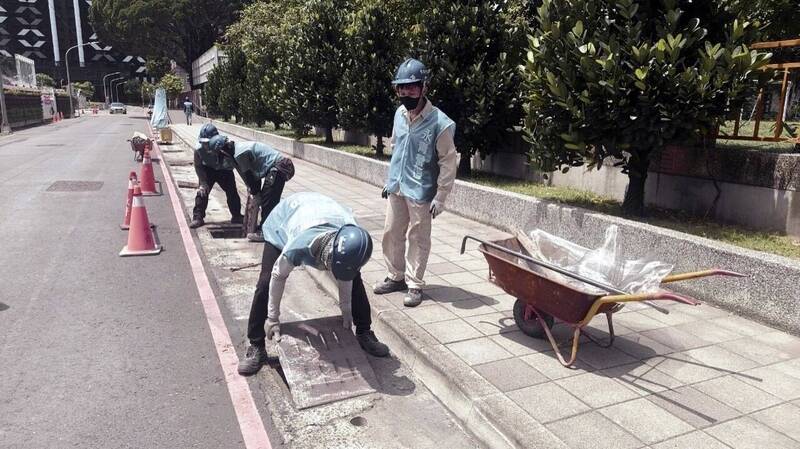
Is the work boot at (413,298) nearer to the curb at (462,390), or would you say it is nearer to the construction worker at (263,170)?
the curb at (462,390)

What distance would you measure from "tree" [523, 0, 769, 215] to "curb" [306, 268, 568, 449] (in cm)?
326

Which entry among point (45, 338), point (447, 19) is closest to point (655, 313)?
point (45, 338)

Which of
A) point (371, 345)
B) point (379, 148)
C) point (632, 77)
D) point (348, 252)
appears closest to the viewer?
point (348, 252)

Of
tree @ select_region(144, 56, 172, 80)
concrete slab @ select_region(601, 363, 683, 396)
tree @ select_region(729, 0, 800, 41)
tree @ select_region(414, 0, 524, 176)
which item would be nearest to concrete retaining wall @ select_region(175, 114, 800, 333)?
concrete slab @ select_region(601, 363, 683, 396)

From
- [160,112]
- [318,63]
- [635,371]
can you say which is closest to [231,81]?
[160,112]

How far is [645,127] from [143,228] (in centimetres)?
624

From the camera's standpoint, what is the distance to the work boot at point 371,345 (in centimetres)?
423

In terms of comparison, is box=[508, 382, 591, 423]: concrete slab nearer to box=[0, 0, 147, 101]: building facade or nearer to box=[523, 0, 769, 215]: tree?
box=[523, 0, 769, 215]: tree

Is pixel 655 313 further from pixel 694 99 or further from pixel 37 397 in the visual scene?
pixel 37 397

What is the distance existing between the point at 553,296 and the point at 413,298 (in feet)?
5.31

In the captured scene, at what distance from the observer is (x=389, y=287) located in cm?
538

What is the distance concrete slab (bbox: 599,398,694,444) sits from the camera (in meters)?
3.07

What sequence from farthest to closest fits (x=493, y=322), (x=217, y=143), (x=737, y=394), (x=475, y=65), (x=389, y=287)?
(x=475, y=65)
(x=217, y=143)
(x=389, y=287)
(x=493, y=322)
(x=737, y=394)

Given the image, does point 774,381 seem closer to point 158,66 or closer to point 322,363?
point 322,363
